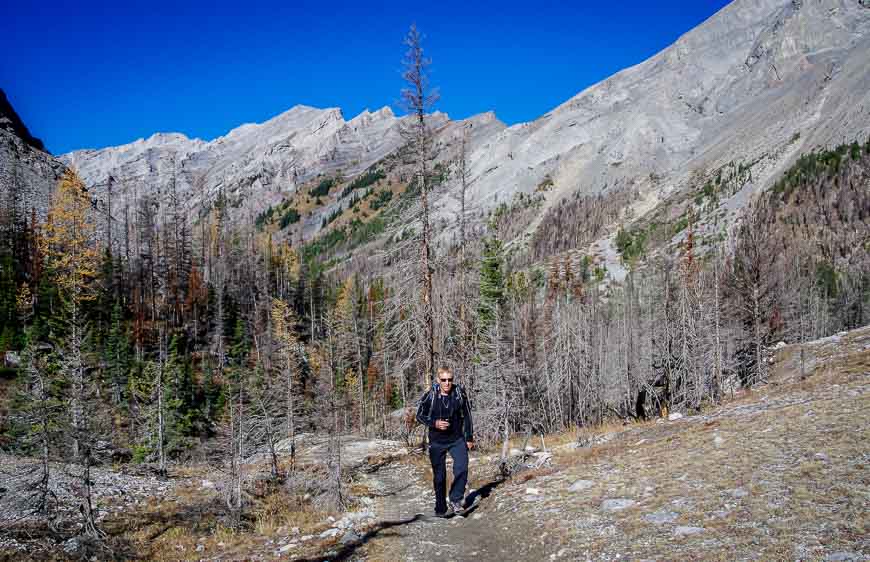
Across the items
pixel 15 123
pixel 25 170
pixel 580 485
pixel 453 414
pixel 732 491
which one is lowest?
pixel 580 485

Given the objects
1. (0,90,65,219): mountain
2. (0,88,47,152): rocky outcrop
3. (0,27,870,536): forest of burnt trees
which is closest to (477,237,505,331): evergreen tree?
(0,27,870,536): forest of burnt trees

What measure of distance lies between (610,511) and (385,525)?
414cm

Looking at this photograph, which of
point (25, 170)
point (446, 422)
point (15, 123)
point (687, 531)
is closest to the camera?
point (687, 531)

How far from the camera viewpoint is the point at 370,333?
60938mm

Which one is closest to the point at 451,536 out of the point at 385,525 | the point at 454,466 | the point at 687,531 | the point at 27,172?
the point at 454,466

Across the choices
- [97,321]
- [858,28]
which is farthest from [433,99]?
[858,28]

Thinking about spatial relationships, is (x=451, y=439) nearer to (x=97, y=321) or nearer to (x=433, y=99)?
(x=433, y=99)

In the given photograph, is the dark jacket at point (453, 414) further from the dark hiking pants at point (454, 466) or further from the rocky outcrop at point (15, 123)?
the rocky outcrop at point (15, 123)

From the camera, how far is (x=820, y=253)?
104 meters

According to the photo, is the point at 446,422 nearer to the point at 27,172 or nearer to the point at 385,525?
the point at 385,525

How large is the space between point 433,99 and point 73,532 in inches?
598

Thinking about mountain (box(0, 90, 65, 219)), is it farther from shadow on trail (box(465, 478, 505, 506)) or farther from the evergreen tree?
shadow on trail (box(465, 478, 505, 506))

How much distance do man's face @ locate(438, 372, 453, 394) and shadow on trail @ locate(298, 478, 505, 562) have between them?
2.57m

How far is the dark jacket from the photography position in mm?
9000
